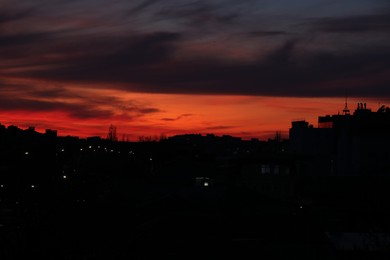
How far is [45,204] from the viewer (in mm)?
43031

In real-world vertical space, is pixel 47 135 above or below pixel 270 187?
above

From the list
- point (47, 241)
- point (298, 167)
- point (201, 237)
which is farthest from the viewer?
point (298, 167)

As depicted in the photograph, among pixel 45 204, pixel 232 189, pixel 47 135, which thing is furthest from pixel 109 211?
pixel 47 135

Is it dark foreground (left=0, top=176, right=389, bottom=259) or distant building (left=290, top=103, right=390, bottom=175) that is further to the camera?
distant building (left=290, top=103, right=390, bottom=175)

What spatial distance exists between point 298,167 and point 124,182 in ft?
62.2

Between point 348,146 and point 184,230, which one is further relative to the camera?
point 348,146

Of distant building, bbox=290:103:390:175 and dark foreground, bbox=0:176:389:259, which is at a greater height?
distant building, bbox=290:103:390:175

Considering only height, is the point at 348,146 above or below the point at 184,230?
above

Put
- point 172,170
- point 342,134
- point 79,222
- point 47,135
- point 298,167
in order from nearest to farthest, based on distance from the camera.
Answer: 1. point 79,222
2. point 172,170
3. point 298,167
4. point 342,134
5. point 47,135

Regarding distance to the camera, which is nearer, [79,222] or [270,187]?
[79,222]

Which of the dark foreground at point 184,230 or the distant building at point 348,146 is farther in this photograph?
the distant building at point 348,146

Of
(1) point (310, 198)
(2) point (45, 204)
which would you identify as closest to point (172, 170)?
(1) point (310, 198)

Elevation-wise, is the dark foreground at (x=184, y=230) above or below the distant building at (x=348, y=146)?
below

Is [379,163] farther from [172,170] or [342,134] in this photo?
[172,170]
